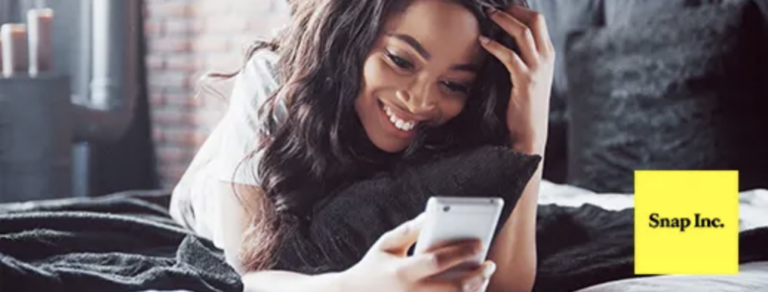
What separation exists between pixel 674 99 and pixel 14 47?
0.73m

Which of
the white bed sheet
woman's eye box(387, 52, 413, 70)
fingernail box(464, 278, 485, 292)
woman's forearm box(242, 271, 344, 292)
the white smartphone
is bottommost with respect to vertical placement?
woman's forearm box(242, 271, 344, 292)

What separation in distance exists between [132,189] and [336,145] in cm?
60

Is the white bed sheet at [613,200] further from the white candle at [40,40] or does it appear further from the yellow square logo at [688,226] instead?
the white candle at [40,40]

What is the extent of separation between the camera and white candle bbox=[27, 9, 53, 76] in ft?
3.73

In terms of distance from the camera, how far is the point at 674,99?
1.02 m

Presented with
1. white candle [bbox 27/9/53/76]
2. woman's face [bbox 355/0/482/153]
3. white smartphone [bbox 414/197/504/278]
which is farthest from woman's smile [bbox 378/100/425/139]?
white candle [bbox 27/9/53/76]

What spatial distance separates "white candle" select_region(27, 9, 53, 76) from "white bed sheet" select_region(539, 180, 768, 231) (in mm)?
601

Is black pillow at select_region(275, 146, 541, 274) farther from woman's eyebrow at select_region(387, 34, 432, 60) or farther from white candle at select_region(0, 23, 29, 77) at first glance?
white candle at select_region(0, 23, 29, 77)

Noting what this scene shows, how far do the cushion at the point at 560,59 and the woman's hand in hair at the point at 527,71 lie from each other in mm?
141

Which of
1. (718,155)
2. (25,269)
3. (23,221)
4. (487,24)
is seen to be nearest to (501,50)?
(487,24)

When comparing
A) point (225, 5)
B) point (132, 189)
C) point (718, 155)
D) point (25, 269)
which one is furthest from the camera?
point (132, 189)

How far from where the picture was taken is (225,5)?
108cm

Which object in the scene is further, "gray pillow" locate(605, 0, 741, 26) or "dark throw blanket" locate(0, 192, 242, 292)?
"gray pillow" locate(605, 0, 741, 26)

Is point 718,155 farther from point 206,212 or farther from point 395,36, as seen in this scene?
point 206,212
